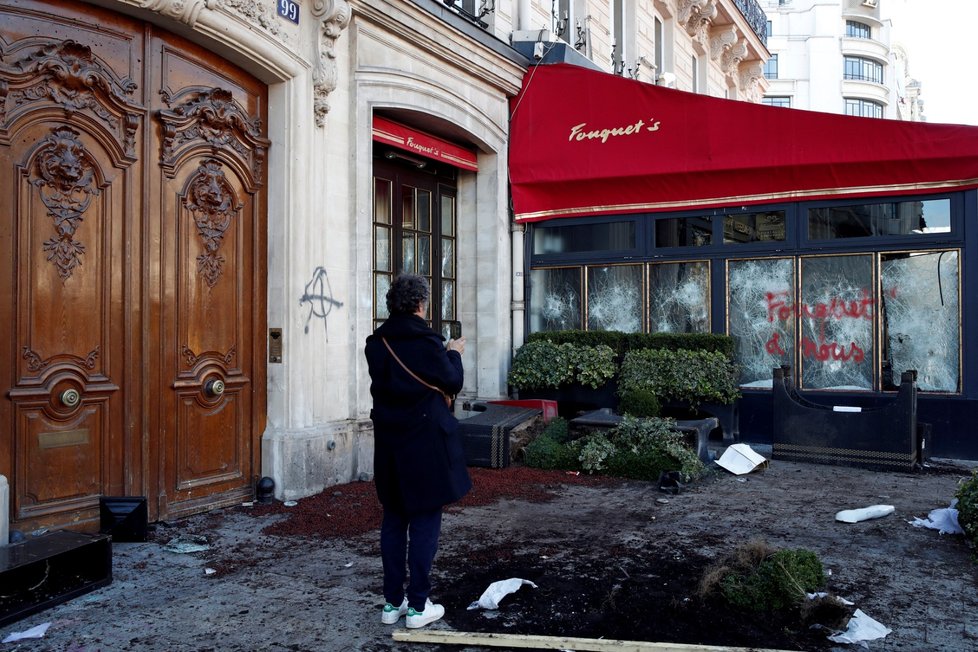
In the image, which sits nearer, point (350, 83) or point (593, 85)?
point (350, 83)

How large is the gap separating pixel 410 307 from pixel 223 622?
1.94 metres

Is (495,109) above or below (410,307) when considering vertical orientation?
above

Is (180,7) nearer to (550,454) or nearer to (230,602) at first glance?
(230,602)

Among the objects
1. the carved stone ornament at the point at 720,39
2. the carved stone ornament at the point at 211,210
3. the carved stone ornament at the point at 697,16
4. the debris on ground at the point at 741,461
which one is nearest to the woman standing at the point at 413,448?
the carved stone ornament at the point at 211,210

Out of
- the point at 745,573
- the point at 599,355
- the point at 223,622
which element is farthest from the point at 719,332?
the point at 223,622

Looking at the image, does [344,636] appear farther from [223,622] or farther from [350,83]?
[350,83]

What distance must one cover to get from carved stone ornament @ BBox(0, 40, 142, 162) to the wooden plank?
4.29 meters

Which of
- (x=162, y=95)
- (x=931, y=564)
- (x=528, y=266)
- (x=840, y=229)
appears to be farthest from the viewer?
(x=528, y=266)

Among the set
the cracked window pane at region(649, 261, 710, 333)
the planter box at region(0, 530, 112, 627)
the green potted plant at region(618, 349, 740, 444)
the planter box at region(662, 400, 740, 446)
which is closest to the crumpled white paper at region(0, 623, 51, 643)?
the planter box at region(0, 530, 112, 627)

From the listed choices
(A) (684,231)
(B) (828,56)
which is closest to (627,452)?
(A) (684,231)

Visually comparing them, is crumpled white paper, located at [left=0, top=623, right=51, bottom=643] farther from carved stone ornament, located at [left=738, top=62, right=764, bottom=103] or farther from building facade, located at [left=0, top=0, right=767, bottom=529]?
carved stone ornament, located at [left=738, top=62, right=764, bottom=103]

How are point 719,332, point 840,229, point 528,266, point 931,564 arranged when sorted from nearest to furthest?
point 931,564
point 840,229
point 719,332
point 528,266

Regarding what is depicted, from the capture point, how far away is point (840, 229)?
9.73 meters

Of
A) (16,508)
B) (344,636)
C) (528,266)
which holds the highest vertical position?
(528,266)
